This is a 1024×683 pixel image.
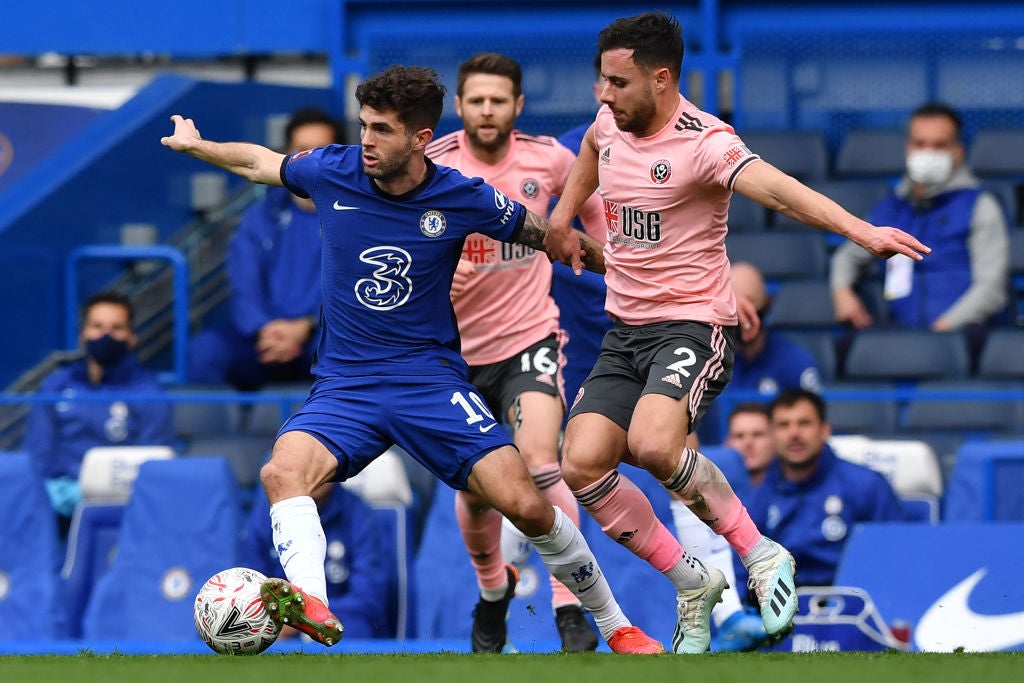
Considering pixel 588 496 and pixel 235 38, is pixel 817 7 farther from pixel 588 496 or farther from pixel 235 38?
pixel 588 496

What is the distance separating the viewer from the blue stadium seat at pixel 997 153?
39.1 feet

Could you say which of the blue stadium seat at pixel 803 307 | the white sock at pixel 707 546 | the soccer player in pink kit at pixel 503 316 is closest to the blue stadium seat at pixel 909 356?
Answer: the blue stadium seat at pixel 803 307

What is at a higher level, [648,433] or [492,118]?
[492,118]

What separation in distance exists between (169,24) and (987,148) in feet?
19.5

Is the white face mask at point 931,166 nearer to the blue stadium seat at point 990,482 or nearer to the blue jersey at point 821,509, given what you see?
the blue stadium seat at point 990,482

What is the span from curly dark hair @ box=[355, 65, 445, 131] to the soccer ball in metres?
1.72

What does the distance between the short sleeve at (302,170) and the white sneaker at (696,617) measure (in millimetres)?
2113

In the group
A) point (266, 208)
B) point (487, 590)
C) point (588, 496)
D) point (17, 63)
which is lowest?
point (487, 590)

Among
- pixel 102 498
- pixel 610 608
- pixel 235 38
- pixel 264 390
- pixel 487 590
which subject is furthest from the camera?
pixel 235 38

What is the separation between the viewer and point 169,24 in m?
13.4

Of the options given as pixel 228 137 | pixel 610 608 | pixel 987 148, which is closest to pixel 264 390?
pixel 228 137

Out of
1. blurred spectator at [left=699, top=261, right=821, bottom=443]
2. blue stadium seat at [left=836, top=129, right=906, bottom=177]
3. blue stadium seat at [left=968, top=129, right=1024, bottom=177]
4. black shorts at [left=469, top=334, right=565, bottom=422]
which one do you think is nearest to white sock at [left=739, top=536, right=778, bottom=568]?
black shorts at [left=469, top=334, right=565, bottom=422]

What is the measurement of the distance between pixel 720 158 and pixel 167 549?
407cm

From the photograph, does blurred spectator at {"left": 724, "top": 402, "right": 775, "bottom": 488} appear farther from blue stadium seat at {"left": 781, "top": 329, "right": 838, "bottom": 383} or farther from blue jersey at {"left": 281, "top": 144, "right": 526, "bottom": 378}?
blue jersey at {"left": 281, "top": 144, "right": 526, "bottom": 378}
